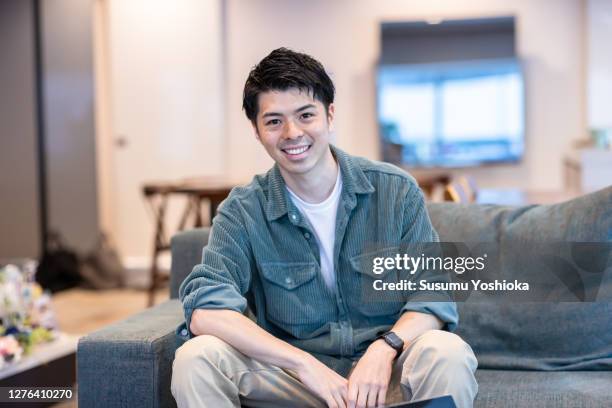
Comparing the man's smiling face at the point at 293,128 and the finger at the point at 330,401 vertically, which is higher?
the man's smiling face at the point at 293,128

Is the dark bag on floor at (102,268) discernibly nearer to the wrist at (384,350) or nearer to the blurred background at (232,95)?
the blurred background at (232,95)

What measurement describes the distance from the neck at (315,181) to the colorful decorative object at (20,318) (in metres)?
1.17

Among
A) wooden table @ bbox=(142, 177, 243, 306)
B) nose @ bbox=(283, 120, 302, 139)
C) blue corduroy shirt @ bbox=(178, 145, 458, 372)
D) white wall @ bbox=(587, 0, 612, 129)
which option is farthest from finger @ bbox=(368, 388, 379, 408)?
white wall @ bbox=(587, 0, 612, 129)

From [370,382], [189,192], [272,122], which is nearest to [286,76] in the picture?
[272,122]

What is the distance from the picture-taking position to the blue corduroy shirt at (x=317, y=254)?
5.93 ft

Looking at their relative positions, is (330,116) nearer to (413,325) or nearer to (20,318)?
(413,325)

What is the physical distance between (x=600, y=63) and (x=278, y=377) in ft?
15.2

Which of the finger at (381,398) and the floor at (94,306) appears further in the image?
the floor at (94,306)

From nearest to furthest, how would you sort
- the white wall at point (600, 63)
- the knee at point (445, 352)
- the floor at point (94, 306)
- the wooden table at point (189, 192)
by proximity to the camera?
the knee at point (445, 352) → the floor at point (94, 306) → the wooden table at point (189, 192) → the white wall at point (600, 63)

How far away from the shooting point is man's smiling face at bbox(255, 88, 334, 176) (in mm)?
1794

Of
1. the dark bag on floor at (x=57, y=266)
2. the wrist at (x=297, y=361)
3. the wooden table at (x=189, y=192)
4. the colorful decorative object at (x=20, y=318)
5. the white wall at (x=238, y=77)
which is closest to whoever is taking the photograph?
the wrist at (x=297, y=361)

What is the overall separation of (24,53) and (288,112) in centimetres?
431

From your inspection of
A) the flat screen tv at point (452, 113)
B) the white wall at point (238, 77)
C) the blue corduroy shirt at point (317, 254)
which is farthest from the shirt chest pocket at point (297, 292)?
the flat screen tv at point (452, 113)

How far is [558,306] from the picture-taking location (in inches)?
78.0
